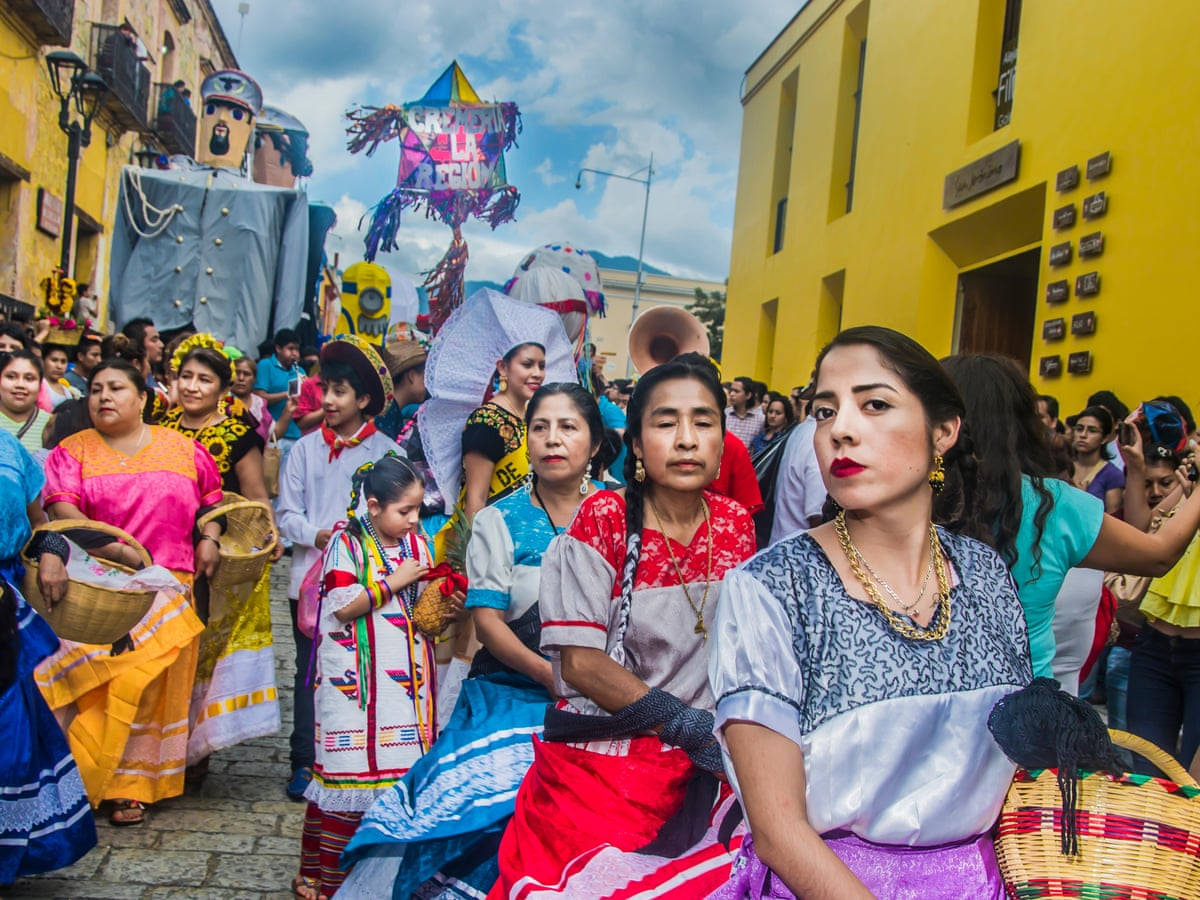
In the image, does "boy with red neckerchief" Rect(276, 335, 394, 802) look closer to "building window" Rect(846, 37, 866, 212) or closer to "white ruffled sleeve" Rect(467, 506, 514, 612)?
"white ruffled sleeve" Rect(467, 506, 514, 612)

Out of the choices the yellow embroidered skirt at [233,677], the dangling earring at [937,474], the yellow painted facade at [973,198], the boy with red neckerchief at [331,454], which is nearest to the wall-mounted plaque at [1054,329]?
the yellow painted facade at [973,198]

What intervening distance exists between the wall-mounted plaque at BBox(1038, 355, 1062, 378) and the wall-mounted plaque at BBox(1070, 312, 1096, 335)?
0.97 feet

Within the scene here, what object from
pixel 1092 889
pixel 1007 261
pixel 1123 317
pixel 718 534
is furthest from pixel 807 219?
pixel 1092 889

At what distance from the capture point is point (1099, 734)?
1609 mm

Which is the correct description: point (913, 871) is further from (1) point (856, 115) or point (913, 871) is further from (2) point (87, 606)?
(1) point (856, 115)

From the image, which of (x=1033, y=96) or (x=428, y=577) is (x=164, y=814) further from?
(x=1033, y=96)

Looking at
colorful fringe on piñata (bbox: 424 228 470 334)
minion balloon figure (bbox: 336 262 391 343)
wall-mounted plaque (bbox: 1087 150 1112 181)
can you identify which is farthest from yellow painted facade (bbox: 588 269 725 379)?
wall-mounted plaque (bbox: 1087 150 1112 181)

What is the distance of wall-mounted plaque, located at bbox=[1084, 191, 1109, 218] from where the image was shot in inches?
323

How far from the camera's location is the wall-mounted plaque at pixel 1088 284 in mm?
8188

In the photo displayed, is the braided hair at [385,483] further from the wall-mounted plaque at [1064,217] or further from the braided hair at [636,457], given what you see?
the wall-mounted plaque at [1064,217]

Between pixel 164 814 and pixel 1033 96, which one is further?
pixel 1033 96

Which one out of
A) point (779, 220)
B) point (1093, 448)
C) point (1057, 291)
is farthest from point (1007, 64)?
point (779, 220)

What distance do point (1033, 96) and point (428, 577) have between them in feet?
25.7

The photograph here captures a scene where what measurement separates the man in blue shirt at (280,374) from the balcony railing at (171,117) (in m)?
12.1
